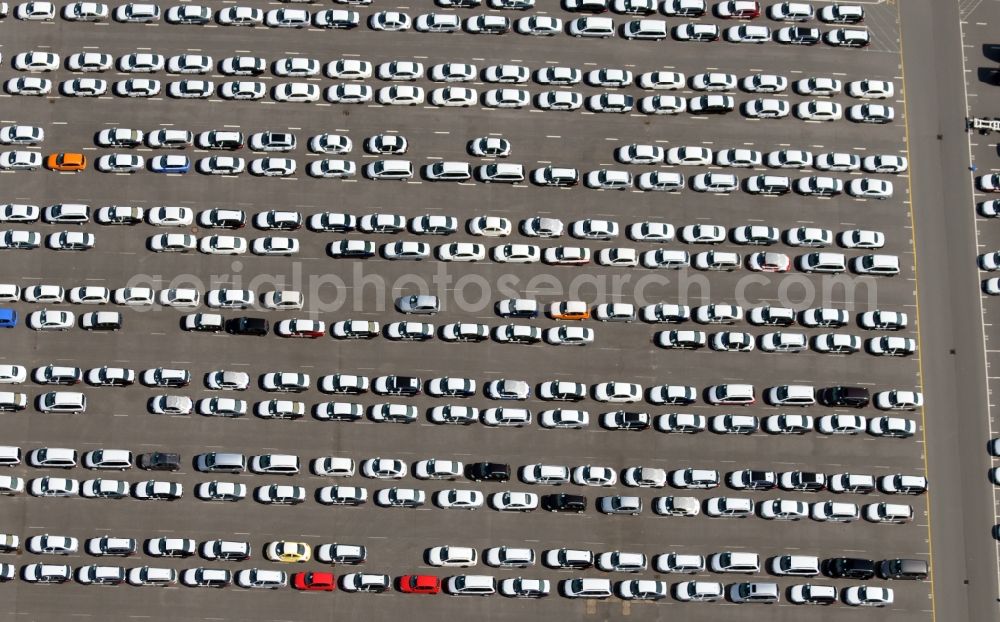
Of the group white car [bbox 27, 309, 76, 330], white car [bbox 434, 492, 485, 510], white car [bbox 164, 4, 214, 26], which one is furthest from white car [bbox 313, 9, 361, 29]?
white car [bbox 434, 492, 485, 510]

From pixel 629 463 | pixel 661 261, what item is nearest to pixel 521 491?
pixel 629 463

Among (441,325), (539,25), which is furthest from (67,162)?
(539,25)

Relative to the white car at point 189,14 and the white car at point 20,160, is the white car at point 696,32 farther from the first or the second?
the white car at point 20,160

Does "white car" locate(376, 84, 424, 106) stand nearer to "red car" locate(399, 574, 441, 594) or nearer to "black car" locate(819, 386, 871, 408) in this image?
"red car" locate(399, 574, 441, 594)

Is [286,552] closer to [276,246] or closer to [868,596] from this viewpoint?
[276,246]

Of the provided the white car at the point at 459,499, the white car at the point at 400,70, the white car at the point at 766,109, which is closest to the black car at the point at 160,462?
the white car at the point at 459,499
